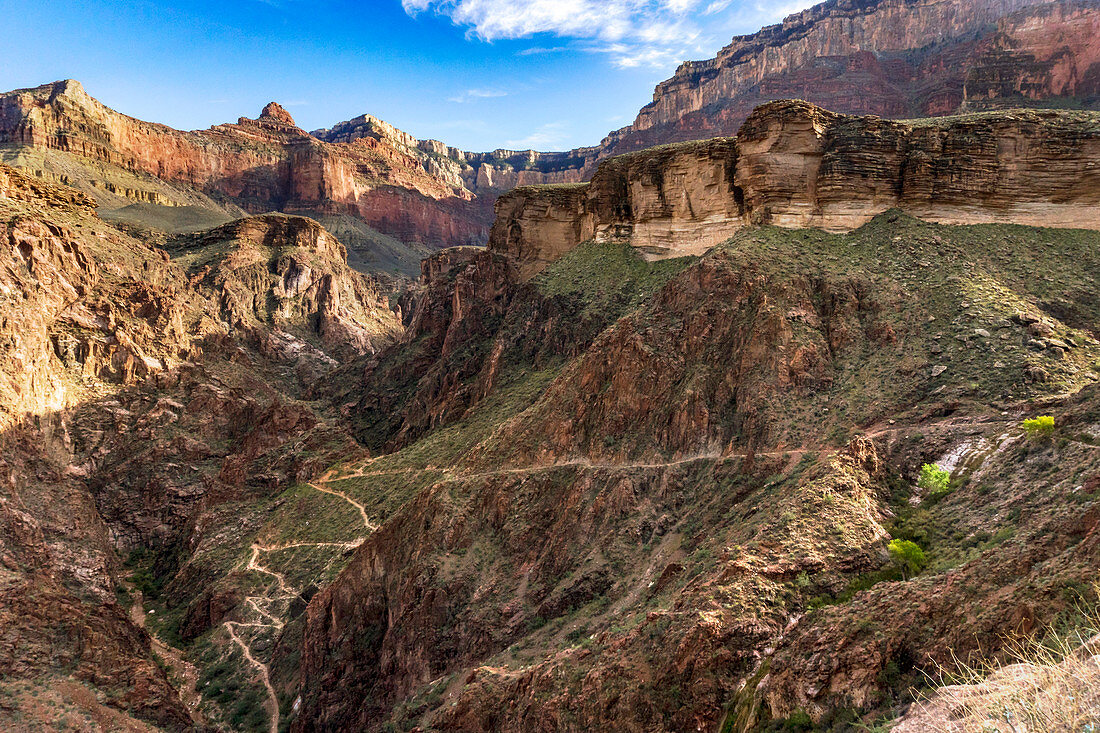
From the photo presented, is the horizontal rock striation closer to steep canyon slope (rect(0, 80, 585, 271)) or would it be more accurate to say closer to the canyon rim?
steep canyon slope (rect(0, 80, 585, 271))

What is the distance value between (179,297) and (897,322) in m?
93.2

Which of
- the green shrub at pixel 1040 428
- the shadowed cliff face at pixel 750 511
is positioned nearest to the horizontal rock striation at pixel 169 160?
the shadowed cliff face at pixel 750 511

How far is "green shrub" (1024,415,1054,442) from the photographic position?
2695 cm

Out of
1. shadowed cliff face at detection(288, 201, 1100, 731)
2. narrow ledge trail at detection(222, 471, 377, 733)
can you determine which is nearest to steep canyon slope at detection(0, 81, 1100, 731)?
shadowed cliff face at detection(288, 201, 1100, 731)

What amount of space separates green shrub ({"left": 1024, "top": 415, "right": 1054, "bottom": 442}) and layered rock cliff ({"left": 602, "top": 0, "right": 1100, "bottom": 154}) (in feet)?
325

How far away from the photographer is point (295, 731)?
42.6 m

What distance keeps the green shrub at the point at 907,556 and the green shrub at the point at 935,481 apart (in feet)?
12.8

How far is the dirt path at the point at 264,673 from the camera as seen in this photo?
4562 centimetres

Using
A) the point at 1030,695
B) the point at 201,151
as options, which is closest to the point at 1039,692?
the point at 1030,695

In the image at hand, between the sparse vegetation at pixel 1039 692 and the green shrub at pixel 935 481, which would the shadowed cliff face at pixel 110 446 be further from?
the green shrub at pixel 935 481

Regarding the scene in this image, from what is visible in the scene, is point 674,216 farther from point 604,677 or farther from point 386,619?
point 604,677

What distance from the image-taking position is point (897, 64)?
14688cm

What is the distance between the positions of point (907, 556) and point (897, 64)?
156 metres

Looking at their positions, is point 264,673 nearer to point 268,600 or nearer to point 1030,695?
point 268,600
